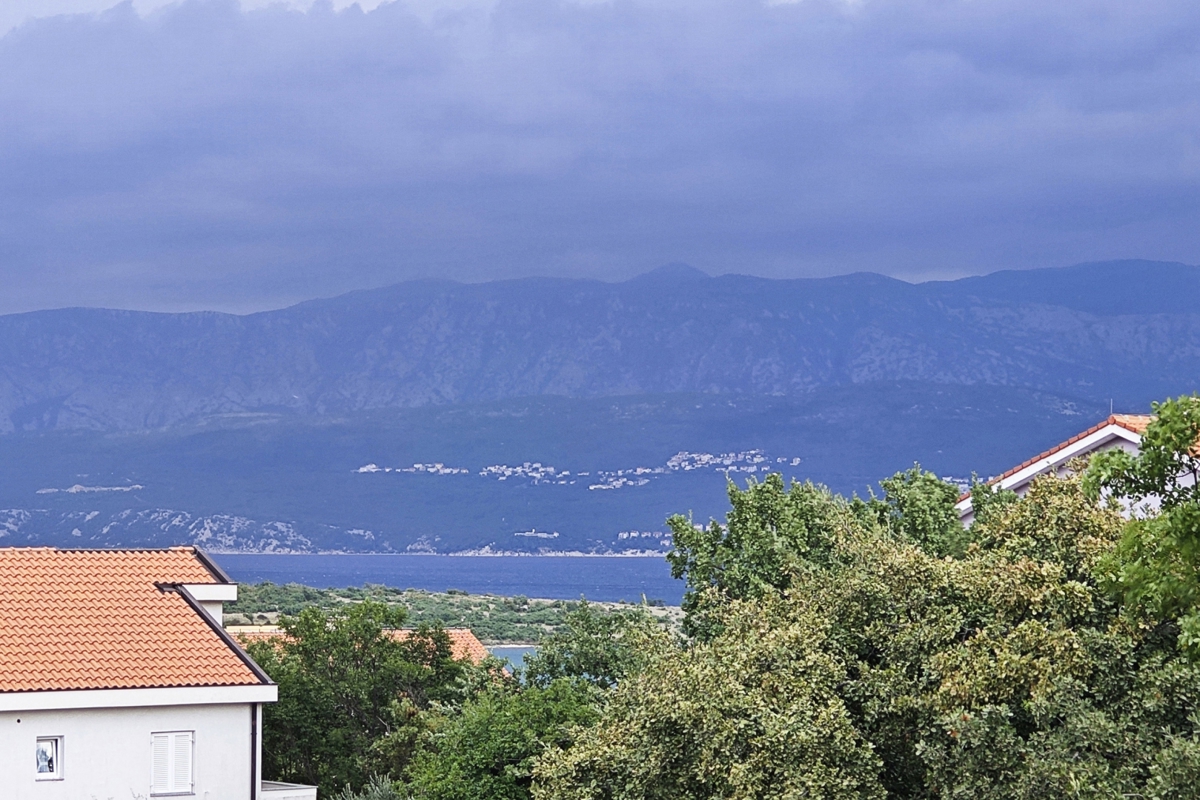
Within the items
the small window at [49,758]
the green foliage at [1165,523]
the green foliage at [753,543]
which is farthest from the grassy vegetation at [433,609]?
the green foliage at [1165,523]

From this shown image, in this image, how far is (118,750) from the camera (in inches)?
1286

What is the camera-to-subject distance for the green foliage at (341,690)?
134ft

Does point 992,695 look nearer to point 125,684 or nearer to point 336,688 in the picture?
point 125,684

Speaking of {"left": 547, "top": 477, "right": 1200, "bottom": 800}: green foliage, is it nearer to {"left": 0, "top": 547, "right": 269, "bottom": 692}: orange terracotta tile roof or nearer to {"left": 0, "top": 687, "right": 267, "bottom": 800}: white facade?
{"left": 0, "top": 687, "right": 267, "bottom": 800}: white facade

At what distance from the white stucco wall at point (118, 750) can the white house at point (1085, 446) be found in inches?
601

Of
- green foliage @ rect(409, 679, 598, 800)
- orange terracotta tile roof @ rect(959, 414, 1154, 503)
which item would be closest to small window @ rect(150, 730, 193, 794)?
green foliage @ rect(409, 679, 598, 800)

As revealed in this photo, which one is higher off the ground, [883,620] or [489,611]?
[489,611]

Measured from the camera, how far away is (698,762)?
22.4 metres

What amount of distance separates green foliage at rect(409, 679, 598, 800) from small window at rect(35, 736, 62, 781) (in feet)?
23.0

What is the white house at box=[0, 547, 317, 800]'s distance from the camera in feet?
105

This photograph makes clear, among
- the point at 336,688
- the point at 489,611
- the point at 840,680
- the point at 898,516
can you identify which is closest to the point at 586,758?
the point at 840,680

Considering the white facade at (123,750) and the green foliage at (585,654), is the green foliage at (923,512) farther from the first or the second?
the white facade at (123,750)

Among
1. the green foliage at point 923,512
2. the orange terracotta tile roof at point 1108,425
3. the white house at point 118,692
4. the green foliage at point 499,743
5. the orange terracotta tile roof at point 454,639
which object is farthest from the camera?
the orange terracotta tile roof at point 454,639

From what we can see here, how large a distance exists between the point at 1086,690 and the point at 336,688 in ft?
79.9
